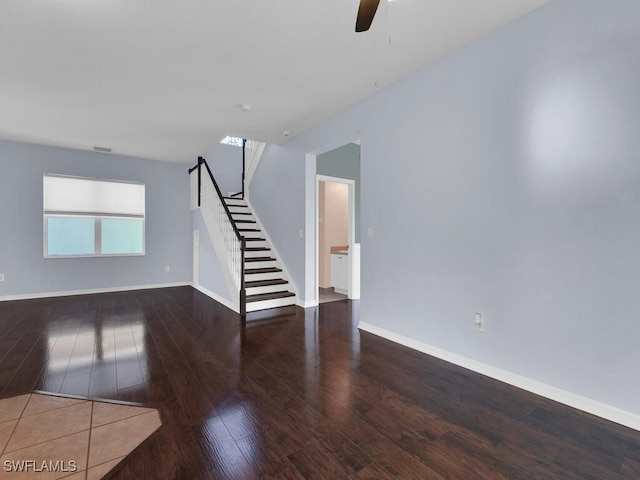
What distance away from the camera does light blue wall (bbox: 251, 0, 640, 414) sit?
6.18ft

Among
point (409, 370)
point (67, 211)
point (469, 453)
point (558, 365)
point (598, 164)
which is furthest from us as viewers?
point (67, 211)

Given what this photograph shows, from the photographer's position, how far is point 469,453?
1611 millimetres

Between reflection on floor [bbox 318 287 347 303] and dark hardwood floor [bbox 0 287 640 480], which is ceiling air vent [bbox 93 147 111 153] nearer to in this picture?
dark hardwood floor [bbox 0 287 640 480]

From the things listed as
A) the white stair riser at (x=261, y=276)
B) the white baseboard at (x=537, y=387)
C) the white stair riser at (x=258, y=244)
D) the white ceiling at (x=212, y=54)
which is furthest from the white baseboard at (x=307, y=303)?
the white ceiling at (x=212, y=54)

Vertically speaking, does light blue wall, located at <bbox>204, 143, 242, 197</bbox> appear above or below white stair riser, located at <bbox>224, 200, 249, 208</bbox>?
above

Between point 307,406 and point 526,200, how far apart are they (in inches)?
85.0

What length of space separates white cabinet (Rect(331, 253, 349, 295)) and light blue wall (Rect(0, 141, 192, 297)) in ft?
10.9

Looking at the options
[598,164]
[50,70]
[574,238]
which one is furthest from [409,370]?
[50,70]

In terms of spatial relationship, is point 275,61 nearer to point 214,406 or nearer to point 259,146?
point 214,406

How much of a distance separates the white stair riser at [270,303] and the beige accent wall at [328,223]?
5.65 feet

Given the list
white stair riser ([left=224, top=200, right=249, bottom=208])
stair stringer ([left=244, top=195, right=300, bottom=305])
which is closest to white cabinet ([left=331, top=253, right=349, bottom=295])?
stair stringer ([left=244, top=195, right=300, bottom=305])

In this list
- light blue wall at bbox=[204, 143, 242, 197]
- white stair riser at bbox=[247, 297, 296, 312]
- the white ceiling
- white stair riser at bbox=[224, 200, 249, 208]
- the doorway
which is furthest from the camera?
light blue wall at bbox=[204, 143, 242, 197]

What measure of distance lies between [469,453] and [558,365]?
41.2 inches

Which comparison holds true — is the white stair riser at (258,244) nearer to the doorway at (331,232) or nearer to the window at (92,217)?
the doorway at (331,232)
